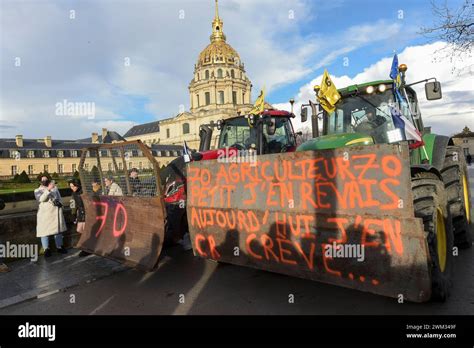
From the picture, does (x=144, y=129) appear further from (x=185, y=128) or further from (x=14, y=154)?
(x=14, y=154)

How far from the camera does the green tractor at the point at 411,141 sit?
14.6 ft

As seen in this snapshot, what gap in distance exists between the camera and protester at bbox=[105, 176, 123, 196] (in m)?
6.44

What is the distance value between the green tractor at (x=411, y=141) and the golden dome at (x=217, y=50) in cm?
10550

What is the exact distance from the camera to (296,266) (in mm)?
4227

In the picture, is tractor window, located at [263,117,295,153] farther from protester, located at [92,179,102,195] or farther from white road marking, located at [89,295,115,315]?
white road marking, located at [89,295,115,315]

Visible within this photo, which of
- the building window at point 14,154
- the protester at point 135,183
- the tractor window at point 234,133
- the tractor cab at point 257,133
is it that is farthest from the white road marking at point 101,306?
the building window at point 14,154

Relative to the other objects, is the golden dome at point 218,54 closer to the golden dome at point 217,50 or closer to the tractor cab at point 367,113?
the golden dome at point 217,50

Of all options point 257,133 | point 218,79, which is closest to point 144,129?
point 218,79

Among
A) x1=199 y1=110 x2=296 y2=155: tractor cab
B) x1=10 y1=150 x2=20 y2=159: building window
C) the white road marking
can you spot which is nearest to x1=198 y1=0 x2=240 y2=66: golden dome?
x1=10 y1=150 x2=20 y2=159: building window

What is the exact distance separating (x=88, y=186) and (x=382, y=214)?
6.08 m

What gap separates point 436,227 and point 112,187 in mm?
5502

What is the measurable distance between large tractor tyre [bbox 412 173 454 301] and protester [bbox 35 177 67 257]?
7.15m
